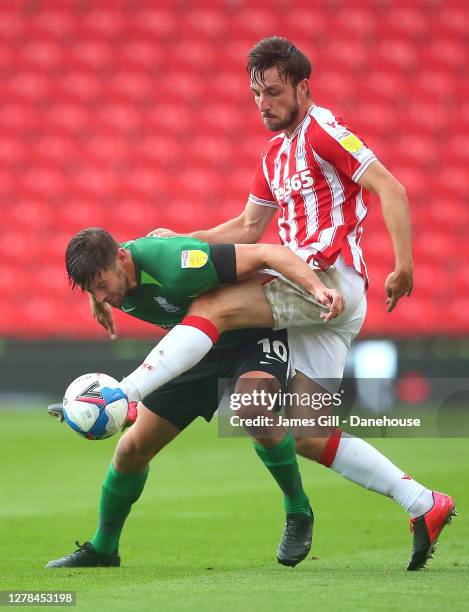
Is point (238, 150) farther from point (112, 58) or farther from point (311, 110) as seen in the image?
point (311, 110)

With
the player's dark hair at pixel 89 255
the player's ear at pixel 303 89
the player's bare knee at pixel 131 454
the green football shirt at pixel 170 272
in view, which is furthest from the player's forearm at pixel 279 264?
the player's bare knee at pixel 131 454

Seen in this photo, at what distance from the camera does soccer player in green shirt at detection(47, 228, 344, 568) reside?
4410mm

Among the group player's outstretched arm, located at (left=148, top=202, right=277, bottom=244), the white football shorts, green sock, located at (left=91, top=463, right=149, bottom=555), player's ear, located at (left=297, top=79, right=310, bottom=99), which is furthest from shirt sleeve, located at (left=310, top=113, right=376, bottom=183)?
green sock, located at (left=91, top=463, right=149, bottom=555)

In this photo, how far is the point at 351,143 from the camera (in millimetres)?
4547

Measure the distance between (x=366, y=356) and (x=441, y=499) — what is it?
24.2 ft

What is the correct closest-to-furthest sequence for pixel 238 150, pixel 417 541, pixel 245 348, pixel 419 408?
pixel 417 541, pixel 245 348, pixel 419 408, pixel 238 150

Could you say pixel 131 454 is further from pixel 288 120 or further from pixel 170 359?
pixel 288 120

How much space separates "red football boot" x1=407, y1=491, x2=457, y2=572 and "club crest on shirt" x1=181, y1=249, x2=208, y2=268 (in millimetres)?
1325

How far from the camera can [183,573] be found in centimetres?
445

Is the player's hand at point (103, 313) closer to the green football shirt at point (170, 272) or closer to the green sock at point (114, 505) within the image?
the green football shirt at point (170, 272)

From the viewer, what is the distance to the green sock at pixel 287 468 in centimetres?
470

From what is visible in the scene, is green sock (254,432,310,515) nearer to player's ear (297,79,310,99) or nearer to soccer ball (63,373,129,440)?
soccer ball (63,373,129,440)

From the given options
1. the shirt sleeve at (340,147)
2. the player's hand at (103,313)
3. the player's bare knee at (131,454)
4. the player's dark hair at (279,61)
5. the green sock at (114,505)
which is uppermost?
the player's dark hair at (279,61)

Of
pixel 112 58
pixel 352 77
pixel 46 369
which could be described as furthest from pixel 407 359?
pixel 112 58
